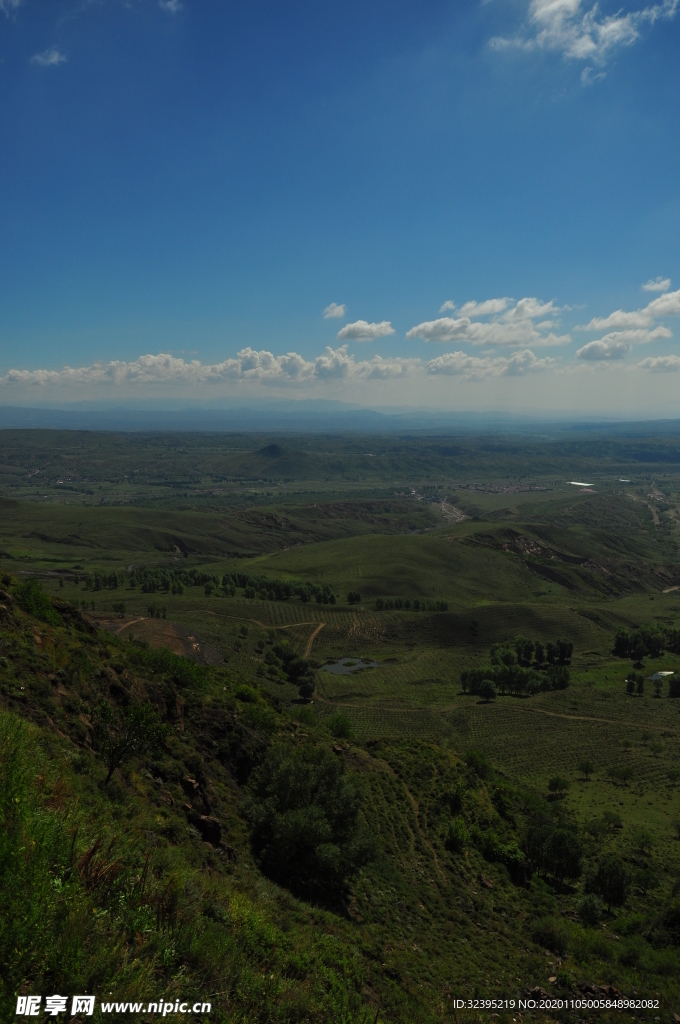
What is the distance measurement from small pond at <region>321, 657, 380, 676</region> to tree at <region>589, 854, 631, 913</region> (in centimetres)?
7356

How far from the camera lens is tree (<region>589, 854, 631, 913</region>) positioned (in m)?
29.5

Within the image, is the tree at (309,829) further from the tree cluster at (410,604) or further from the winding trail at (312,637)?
the tree cluster at (410,604)

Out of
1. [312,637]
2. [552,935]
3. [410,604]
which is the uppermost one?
[552,935]

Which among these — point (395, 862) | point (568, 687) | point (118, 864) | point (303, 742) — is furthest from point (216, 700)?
point (568, 687)

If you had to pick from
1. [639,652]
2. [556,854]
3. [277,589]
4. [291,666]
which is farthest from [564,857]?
[277,589]

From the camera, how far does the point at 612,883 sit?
29.7m

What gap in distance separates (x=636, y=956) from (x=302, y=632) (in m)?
102

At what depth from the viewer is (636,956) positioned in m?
21.9

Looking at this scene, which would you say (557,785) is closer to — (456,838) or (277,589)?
(456,838)

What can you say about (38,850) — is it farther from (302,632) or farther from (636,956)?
(302,632)

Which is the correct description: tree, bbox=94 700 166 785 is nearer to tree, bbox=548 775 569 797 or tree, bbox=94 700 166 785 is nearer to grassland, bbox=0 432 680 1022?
grassland, bbox=0 432 680 1022

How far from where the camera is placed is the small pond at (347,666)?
10489cm

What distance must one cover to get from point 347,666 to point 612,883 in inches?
3197

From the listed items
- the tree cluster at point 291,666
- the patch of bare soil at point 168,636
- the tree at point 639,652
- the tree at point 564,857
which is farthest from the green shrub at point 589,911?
the tree at point 639,652
